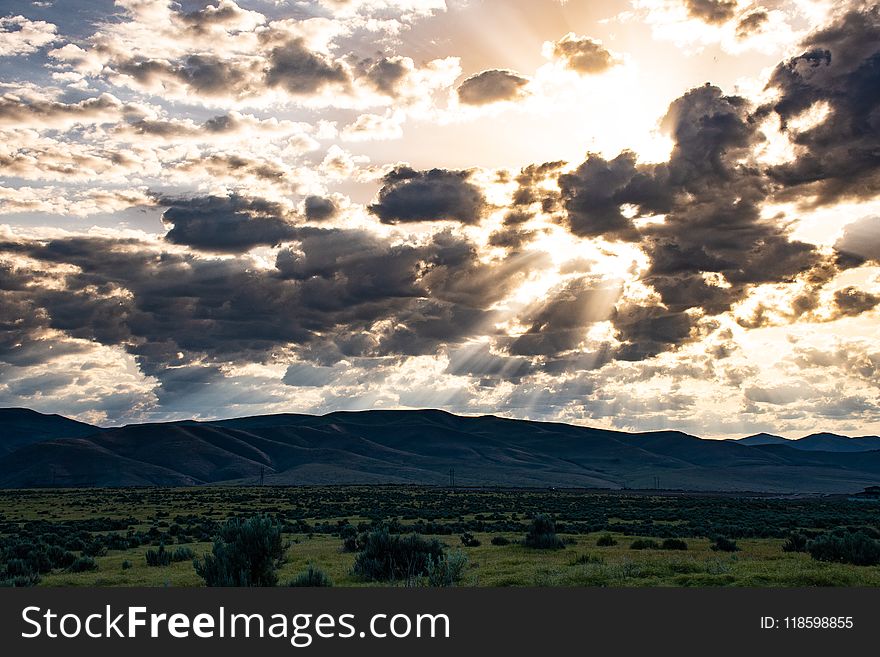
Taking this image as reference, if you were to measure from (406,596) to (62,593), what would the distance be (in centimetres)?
740

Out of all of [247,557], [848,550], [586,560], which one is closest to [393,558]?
[247,557]

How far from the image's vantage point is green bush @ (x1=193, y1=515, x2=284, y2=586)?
952 inches

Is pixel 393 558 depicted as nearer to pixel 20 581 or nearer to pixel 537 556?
pixel 537 556

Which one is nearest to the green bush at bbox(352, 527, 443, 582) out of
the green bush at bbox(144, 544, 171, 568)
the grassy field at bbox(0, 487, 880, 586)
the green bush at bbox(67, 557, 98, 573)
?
the grassy field at bbox(0, 487, 880, 586)

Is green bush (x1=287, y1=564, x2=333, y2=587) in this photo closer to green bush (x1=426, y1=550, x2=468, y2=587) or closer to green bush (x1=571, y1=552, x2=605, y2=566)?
green bush (x1=426, y1=550, x2=468, y2=587)

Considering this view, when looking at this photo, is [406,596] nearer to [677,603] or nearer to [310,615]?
[310,615]

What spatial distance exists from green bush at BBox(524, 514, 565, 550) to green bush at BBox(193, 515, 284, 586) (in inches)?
641

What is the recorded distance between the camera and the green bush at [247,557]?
79.3 feet

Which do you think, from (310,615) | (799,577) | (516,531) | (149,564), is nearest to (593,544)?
(516,531)

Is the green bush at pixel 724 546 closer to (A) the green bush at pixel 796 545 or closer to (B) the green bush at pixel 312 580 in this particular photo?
(A) the green bush at pixel 796 545

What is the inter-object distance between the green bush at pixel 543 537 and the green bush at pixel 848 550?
10936mm

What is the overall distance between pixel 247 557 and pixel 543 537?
1743 centimetres

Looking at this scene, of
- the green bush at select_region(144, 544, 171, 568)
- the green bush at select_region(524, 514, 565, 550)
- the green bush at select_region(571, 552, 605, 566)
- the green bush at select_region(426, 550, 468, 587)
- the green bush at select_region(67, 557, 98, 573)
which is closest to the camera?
the green bush at select_region(426, 550, 468, 587)

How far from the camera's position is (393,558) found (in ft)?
92.5
